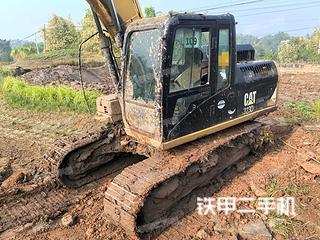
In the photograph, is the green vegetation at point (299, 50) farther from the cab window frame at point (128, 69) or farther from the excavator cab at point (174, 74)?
the cab window frame at point (128, 69)

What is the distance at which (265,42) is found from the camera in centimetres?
11844

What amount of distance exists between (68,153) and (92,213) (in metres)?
1.07

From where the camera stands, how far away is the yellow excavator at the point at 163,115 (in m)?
4.50

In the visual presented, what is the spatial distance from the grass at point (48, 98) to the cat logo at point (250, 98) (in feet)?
15.3

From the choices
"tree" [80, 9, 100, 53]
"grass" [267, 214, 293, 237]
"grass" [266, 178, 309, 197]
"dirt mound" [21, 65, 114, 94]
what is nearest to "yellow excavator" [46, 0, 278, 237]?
"grass" [266, 178, 309, 197]

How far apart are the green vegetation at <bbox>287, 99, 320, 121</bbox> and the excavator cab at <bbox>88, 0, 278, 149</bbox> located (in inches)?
133

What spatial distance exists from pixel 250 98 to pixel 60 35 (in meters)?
28.6

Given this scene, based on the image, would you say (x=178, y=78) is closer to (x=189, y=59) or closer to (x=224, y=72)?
(x=189, y=59)

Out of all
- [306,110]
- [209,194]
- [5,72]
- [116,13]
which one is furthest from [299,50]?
[116,13]

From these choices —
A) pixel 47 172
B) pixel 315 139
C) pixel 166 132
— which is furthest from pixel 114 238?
pixel 315 139

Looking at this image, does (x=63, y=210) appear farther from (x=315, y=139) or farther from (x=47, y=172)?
(x=315, y=139)

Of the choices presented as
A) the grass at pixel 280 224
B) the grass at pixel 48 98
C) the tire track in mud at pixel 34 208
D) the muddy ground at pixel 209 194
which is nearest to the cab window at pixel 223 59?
the muddy ground at pixel 209 194

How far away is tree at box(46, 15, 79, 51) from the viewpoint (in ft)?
102

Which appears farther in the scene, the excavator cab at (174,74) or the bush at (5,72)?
the bush at (5,72)
